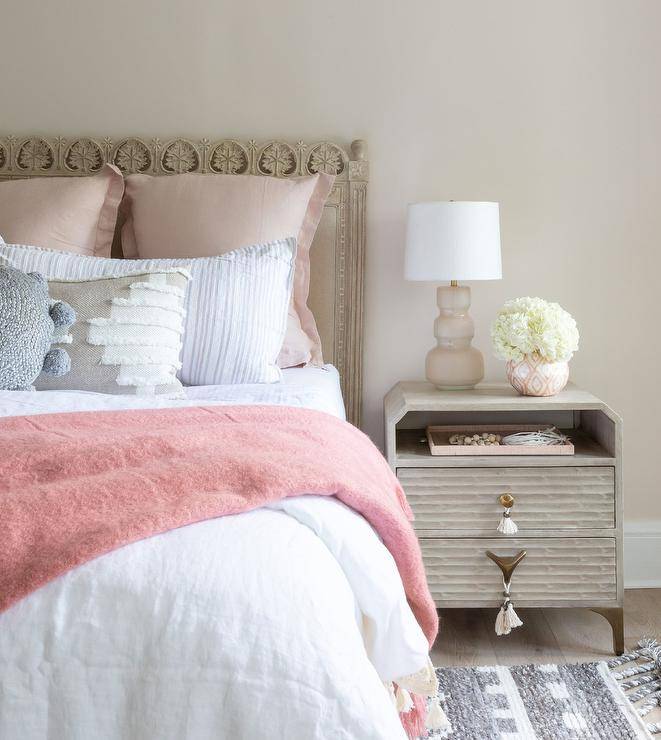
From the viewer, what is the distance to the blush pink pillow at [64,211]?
2373 mm

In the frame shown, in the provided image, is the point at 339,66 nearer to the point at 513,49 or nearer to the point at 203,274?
the point at 513,49

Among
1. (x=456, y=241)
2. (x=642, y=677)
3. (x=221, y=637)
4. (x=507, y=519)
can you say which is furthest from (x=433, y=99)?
(x=221, y=637)

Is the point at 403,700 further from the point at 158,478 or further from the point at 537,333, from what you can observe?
the point at 537,333

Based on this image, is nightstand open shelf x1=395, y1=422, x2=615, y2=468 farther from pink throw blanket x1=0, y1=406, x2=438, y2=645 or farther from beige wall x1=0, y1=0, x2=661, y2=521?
pink throw blanket x1=0, y1=406, x2=438, y2=645

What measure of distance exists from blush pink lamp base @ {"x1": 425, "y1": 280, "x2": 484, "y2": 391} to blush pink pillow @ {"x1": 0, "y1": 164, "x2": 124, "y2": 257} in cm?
98

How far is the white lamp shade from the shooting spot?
2.37 m

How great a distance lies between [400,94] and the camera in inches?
106

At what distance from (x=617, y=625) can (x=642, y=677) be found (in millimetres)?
165

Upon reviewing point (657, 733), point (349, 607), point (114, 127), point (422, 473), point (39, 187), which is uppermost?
point (114, 127)

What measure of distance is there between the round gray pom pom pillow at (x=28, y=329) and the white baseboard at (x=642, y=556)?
6.03 ft

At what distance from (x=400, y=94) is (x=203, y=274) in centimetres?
98

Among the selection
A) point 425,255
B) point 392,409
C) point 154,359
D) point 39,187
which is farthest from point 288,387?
point 39,187

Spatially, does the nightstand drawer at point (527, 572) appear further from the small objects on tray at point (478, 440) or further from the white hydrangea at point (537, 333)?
the white hydrangea at point (537, 333)

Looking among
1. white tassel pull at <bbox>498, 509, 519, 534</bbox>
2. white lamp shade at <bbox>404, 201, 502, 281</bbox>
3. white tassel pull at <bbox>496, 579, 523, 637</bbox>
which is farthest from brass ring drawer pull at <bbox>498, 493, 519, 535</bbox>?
white lamp shade at <bbox>404, 201, 502, 281</bbox>
